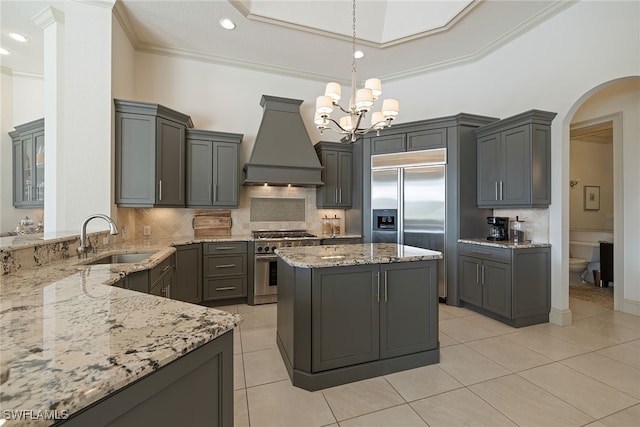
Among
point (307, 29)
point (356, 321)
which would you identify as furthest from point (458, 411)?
point (307, 29)

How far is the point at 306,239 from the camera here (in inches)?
163

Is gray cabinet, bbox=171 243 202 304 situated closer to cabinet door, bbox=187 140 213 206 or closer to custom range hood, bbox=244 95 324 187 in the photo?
cabinet door, bbox=187 140 213 206

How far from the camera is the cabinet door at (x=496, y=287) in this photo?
10.5 feet

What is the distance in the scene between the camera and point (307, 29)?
3.68m

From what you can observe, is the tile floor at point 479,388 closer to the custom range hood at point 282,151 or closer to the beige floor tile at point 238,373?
the beige floor tile at point 238,373

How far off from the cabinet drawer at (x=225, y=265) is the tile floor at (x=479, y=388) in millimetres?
1107

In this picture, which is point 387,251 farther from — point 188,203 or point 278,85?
point 278,85

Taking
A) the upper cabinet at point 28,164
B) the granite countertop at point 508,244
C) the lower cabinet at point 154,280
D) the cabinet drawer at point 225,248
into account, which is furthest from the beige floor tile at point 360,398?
the upper cabinet at point 28,164

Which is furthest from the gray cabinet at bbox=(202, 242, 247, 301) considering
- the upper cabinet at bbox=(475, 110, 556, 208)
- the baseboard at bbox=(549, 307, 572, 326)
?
the baseboard at bbox=(549, 307, 572, 326)

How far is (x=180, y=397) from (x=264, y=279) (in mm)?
3168

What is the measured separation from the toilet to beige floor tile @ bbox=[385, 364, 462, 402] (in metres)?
4.23

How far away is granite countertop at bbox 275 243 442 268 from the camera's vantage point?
2.11 m

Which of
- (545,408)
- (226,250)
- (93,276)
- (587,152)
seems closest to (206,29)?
(226,250)

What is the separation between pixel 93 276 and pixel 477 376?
2.81m
